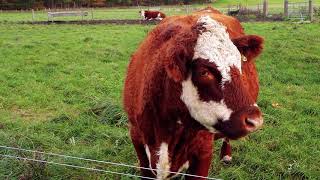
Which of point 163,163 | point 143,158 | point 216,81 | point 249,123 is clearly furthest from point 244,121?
point 143,158

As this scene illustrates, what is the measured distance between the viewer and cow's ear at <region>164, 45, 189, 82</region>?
3.20 meters

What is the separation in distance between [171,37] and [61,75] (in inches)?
306

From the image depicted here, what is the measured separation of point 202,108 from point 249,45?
59 centimetres

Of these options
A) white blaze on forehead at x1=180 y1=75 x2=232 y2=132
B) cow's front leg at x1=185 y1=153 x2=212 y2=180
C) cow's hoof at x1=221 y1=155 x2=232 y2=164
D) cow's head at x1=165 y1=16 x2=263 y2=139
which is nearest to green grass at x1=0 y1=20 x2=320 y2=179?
cow's hoof at x1=221 y1=155 x2=232 y2=164

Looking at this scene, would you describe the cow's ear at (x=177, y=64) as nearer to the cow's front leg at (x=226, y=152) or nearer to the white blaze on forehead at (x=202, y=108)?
the white blaze on forehead at (x=202, y=108)

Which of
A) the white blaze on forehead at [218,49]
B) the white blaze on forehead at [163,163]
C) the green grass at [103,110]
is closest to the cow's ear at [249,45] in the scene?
the white blaze on forehead at [218,49]

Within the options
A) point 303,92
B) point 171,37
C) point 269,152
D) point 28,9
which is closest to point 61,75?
point 303,92

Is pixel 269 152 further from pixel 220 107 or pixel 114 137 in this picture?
pixel 220 107

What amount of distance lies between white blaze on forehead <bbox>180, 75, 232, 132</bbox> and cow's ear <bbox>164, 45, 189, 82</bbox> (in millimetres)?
99

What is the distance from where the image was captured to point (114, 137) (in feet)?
22.4

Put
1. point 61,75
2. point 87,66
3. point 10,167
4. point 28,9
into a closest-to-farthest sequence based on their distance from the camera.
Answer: point 10,167, point 61,75, point 87,66, point 28,9

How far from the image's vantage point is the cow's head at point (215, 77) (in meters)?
3.14

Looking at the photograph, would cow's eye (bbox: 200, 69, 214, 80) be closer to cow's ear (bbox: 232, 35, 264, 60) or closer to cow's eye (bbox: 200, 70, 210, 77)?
cow's eye (bbox: 200, 70, 210, 77)

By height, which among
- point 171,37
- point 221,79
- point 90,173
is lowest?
point 90,173
